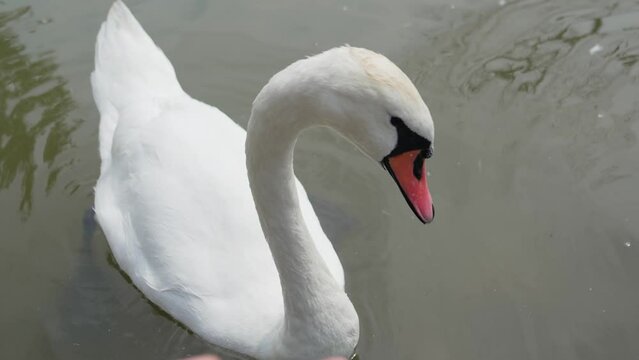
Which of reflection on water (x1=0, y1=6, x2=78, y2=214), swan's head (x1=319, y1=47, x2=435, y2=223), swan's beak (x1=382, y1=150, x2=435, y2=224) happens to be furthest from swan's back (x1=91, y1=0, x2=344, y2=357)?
swan's head (x1=319, y1=47, x2=435, y2=223)

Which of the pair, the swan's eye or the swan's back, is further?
the swan's back

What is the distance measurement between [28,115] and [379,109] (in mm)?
3364

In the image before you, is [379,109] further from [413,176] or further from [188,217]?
[188,217]

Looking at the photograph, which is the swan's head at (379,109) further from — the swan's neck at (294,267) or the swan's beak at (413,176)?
the swan's neck at (294,267)

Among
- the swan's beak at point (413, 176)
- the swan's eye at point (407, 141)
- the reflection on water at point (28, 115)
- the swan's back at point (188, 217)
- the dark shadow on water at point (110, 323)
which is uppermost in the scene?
the swan's eye at point (407, 141)

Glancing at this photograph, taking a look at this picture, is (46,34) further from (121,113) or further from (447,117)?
(447,117)

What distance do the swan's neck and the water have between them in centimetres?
46

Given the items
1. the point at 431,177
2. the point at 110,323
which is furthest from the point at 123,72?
the point at 431,177

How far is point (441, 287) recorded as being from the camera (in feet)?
13.0

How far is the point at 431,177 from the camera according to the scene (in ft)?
14.8

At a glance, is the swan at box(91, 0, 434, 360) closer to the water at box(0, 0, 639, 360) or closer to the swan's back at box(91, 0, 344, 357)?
the swan's back at box(91, 0, 344, 357)

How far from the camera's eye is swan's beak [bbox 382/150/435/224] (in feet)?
8.26

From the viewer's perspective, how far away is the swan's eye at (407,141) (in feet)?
7.80

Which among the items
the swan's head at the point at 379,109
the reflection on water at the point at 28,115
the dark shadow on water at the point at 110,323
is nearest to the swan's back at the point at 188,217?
the dark shadow on water at the point at 110,323
